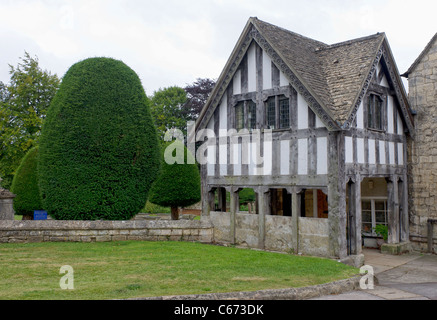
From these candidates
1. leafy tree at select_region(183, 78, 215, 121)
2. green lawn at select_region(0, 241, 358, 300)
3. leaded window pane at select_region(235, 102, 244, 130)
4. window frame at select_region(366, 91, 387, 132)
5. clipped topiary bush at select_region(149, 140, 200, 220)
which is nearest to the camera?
green lawn at select_region(0, 241, 358, 300)

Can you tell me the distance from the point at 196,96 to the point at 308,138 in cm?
3768

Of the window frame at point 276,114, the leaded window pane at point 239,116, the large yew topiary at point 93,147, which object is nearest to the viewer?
the window frame at point 276,114

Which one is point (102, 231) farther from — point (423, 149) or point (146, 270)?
point (423, 149)

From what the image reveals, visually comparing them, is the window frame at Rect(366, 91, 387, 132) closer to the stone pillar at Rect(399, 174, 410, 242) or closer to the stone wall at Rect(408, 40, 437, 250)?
the stone wall at Rect(408, 40, 437, 250)

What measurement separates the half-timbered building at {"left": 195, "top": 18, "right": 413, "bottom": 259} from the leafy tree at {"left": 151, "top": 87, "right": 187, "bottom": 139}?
33.1 m

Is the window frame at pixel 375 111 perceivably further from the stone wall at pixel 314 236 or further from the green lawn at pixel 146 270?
the green lawn at pixel 146 270

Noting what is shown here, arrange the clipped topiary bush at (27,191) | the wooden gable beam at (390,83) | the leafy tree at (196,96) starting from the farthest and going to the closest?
the leafy tree at (196,96) → the clipped topiary bush at (27,191) → the wooden gable beam at (390,83)

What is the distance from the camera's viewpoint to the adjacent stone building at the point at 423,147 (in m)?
15.9

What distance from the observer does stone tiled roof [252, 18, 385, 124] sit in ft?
43.8

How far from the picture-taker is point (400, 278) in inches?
454

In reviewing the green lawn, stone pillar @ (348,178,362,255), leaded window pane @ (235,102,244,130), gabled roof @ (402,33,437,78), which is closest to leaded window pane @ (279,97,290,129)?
leaded window pane @ (235,102,244,130)

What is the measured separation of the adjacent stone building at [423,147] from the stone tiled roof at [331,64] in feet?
9.20

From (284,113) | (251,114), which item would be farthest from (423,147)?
(251,114)

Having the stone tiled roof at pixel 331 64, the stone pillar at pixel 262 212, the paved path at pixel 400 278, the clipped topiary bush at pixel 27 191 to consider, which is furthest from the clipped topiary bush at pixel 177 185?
the paved path at pixel 400 278
